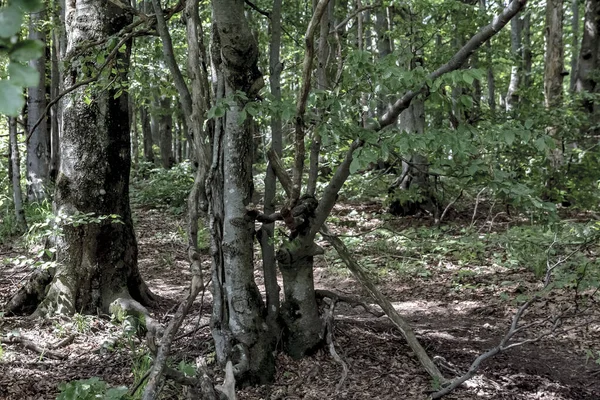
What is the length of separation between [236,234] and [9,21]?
3.16m

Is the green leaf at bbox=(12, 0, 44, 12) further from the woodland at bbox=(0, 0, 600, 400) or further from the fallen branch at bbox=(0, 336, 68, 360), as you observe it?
the fallen branch at bbox=(0, 336, 68, 360)

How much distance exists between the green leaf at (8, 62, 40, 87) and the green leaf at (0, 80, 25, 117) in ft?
0.04

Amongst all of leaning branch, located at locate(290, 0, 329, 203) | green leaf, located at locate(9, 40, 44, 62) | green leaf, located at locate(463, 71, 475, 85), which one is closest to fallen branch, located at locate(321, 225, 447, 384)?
leaning branch, located at locate(290, 0, 329, 203)

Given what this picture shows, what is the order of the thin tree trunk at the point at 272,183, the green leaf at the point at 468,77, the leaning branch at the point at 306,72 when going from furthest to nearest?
the thin tree trunk at the point at 272,183, the leaning branch at the point at 306,72, the green leaf at the point at 468,77

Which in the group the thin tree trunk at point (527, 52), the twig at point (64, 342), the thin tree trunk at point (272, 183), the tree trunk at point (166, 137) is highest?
the thin tree trunk at point (527, 52)

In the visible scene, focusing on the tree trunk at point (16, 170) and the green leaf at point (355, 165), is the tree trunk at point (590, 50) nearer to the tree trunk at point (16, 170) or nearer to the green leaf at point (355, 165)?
the green leaf at point (355, 165)

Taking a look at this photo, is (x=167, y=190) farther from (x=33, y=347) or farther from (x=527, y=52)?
(x=527, y=52)

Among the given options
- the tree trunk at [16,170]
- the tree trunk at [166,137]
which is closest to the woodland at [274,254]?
the tree trunk at [16,170]

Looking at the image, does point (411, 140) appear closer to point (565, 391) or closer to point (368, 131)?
point (368, 131)

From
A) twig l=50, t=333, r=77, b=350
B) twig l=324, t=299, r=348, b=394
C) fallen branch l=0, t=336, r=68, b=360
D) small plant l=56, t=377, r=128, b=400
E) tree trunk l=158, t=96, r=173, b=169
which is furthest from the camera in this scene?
tree trunk l=158, t=96, r=173, b=169

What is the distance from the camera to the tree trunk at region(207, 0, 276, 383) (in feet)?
12.9

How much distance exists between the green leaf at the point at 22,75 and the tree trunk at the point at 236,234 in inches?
114

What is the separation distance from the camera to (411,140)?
3.21 meters

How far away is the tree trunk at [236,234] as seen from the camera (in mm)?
3927
